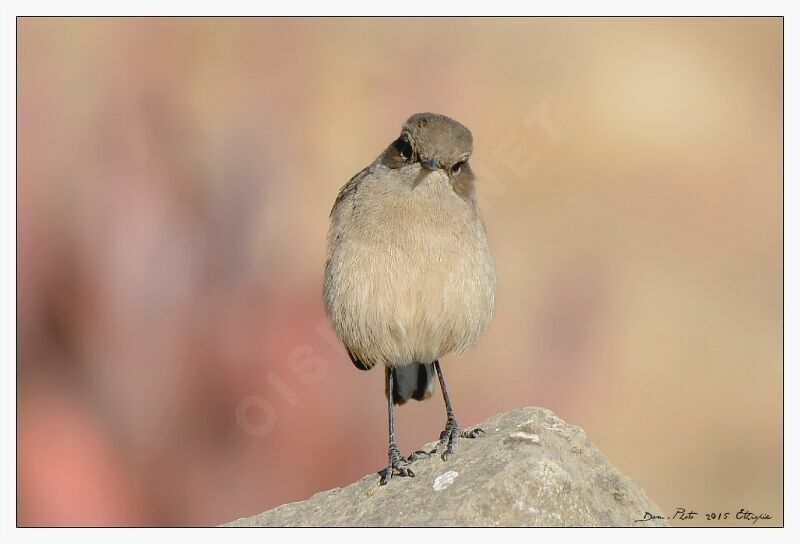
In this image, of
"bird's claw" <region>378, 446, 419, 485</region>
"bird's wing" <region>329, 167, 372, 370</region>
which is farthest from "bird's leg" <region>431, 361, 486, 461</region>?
"bird's wing" <region>329, 167, 372, 370</region>

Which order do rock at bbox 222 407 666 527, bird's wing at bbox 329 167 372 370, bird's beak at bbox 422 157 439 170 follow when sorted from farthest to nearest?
bird's wing at bbox 329 167 372 370 < bird's beak at bbox 422 157 439 170 < rock at bbox 222 407 666 527

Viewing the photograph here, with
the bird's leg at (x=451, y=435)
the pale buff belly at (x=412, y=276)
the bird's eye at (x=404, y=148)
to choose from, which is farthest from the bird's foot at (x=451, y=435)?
the bird's eye at (x=404, y=148)

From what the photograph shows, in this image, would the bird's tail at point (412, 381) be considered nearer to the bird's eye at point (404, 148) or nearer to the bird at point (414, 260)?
the bird at point (414, 260)

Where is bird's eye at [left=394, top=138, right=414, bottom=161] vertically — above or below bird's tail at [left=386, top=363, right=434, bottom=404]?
above

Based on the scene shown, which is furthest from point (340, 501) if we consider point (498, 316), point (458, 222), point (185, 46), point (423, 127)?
point (185, 46)

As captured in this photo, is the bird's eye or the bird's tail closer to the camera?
the bird's eye

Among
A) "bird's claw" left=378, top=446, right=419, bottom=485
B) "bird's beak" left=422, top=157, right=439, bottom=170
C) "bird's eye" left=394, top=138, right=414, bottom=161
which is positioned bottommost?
"bird's claw" left=378, top=446, right=419, bottom=485

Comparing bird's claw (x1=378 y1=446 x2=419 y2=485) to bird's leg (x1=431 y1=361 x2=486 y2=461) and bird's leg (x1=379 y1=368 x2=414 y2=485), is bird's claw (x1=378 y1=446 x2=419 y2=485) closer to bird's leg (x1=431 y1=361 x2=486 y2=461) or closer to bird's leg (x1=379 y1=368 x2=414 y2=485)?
bird's leg (x1=379 y1=368 x2=414 y2=485)

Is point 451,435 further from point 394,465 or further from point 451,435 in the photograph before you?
point 394,465

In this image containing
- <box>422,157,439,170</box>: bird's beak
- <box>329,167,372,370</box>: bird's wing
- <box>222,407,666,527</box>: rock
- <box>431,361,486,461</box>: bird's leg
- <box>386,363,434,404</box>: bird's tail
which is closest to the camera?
<box>222,407,666,527</box>: rock
